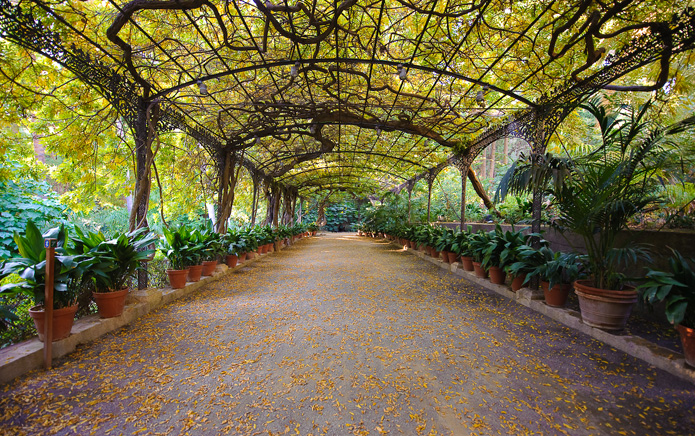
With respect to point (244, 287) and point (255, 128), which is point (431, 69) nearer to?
point (255, 128)

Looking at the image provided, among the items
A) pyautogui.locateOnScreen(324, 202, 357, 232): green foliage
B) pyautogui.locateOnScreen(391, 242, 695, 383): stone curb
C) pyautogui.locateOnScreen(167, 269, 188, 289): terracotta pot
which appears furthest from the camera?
pyautogui.locateOnScreen(324, 202, 357, 232): green foliage

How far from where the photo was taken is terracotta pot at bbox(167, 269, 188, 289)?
411 centimetres

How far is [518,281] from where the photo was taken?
159 inches

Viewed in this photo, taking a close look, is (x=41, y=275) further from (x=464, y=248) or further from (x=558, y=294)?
(x=464, y=248)

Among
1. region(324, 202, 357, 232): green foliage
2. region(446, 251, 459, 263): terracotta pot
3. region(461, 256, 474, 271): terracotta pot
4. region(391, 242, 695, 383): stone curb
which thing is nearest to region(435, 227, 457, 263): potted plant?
region(446, 251, 459, 263): terracotta pot

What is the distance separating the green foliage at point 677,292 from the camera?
2.01 m

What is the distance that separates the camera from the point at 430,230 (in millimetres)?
8469

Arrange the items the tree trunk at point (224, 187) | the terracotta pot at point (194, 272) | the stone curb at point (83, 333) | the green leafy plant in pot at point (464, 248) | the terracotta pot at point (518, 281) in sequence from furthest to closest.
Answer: the tree trunk at point (224, 187) → the green leafy plant in pot at point (464, 248) → the terracotta pot at point (194, 272) → the terracotta pot at point (518, 281) → the stone curb at point (83, 333)

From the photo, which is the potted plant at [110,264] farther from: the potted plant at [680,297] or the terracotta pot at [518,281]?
the terracotta pot at [518,281]

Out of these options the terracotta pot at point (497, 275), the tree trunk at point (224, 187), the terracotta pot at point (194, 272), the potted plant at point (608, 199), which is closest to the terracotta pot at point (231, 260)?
the tree trunk at point (224, 187)

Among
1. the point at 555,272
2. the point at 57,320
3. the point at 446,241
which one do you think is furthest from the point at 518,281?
the point at 57,320

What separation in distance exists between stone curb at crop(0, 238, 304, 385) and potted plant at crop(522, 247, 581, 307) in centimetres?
445

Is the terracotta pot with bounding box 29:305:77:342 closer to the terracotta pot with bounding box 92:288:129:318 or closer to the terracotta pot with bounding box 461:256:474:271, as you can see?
the terracotta pot with bounding box 92:288:129:318

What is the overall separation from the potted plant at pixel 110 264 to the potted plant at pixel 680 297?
14.3ft
